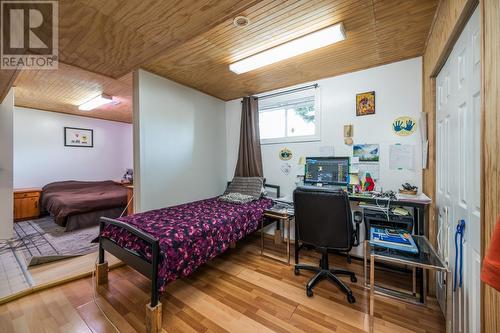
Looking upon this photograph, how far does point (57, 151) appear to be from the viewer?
4887mm

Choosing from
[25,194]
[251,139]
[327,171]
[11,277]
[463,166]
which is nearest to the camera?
[463,166]

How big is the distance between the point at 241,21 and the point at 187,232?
6.30 ft

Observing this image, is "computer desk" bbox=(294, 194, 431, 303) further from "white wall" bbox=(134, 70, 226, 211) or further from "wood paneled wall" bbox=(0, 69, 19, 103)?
"wood paneled wall" bbox=(0, 69, 19, 103)

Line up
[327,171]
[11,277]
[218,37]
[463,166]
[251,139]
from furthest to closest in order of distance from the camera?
[251,139], [327,171], [11,277], [218,37], [463,166]

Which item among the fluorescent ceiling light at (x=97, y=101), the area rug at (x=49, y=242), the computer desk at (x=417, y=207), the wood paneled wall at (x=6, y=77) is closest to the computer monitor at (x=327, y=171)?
the computer desk at (x=417, y=207)

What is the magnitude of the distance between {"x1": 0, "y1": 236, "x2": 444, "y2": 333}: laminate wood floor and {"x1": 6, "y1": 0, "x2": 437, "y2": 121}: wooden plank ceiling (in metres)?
2.44

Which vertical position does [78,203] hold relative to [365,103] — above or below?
below

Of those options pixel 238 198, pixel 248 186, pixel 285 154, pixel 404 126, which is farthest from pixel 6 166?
pixel 404 126

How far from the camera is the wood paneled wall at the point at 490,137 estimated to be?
2.59ft

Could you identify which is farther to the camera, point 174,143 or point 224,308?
point 174,143

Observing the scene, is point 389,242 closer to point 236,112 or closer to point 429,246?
point 429,246

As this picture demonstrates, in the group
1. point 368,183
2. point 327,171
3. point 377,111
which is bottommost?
point 368,183

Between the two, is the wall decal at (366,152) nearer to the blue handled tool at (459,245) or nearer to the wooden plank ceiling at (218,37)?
the wooden plank ceiling at (218,37)

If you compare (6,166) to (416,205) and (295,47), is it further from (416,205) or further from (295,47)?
(416,205)
